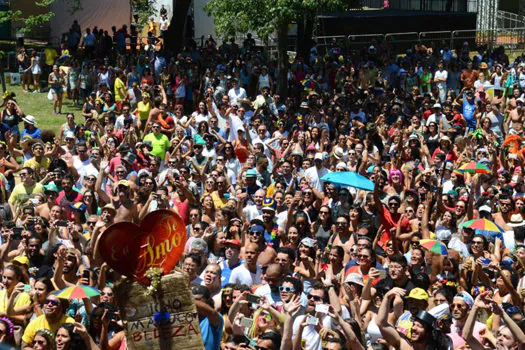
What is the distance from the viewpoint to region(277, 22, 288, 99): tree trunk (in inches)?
898

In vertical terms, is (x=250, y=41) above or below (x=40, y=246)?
above

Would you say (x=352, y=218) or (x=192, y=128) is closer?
(x=352, y=218)

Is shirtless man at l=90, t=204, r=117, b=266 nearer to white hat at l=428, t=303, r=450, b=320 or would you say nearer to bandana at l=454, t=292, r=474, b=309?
white hat at l=428, t=303, r=450, b=320

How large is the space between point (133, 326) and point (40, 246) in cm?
432

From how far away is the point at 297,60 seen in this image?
25281 millimetres

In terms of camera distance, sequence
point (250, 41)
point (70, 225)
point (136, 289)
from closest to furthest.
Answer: point (136, 289)
point (70, 225)
point (250, 41)

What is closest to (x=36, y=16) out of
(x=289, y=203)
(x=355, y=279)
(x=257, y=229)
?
(x=289, y=203)

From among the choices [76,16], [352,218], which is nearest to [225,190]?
[352,218]

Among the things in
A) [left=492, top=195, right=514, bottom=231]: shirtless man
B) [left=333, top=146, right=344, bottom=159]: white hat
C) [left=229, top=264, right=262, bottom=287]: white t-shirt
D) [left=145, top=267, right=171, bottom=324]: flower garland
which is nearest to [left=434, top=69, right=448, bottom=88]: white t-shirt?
[left=333, top=146, right=344, bottom=159]: white hat

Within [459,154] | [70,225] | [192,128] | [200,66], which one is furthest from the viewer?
[200,66]

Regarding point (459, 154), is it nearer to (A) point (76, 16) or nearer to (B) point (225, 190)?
(B) point (225, 190)

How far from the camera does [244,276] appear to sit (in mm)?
9945

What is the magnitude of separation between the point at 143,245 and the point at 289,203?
5960 millimetres

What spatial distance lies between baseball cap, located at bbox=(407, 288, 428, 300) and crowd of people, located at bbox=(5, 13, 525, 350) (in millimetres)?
54
